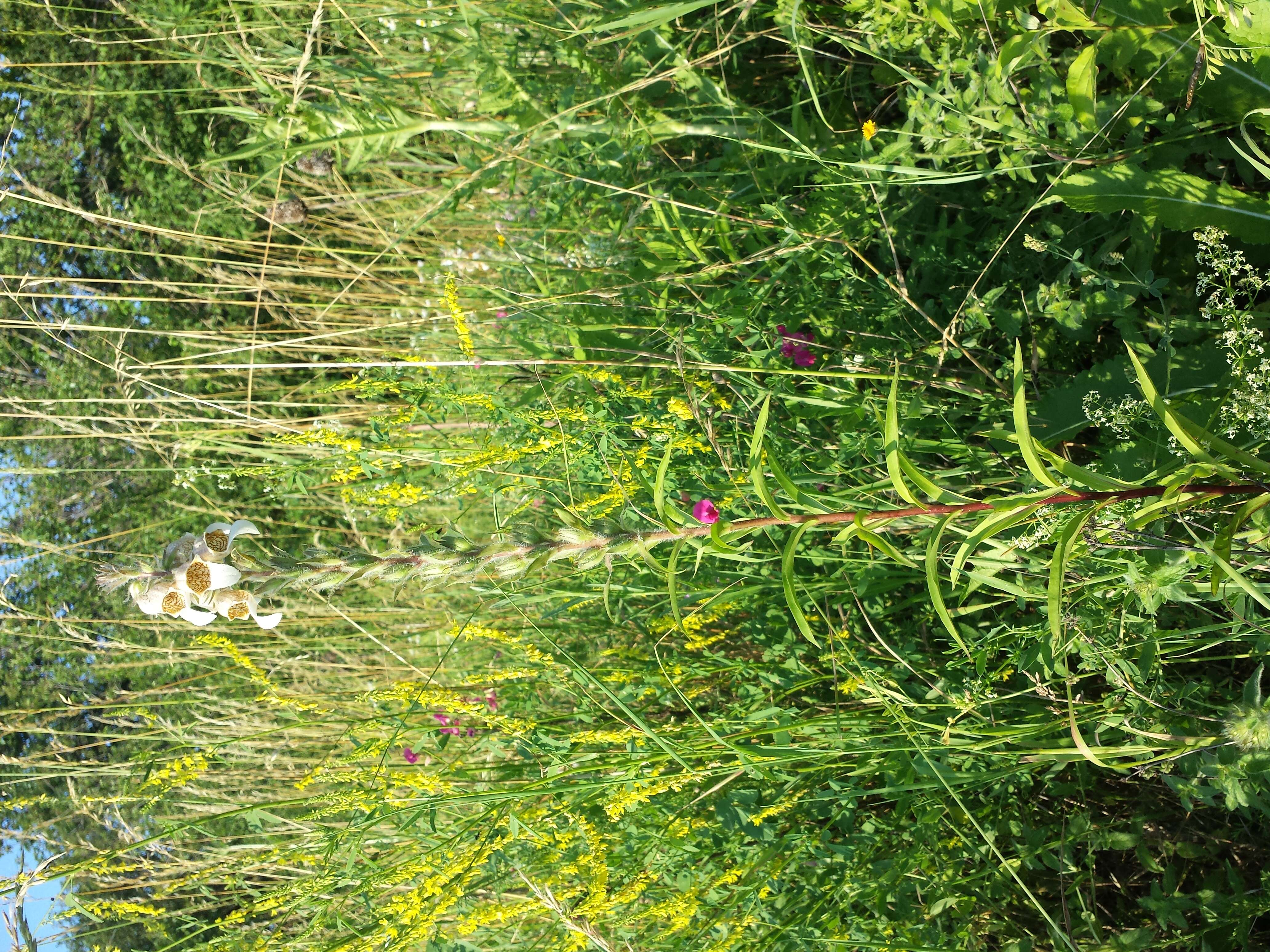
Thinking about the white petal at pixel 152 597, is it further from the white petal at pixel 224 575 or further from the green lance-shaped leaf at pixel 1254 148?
the green lance-shaped leaf at pixel 1254 148

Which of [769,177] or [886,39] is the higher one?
[886,39]

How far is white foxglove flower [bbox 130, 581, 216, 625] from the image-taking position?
1.35 metres

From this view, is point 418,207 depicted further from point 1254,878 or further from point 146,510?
point 1254,878

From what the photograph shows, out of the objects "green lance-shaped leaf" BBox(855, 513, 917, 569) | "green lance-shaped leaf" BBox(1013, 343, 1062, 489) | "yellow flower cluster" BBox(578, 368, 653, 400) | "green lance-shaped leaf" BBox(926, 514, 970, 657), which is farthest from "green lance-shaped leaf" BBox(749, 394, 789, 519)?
"yellow flower cluster" BBox(578, 368, 653, 400)

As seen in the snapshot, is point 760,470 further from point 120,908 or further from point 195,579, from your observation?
point 120,908

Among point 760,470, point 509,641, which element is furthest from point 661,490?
point 509,641

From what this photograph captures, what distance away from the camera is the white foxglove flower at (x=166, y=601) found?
1346mm

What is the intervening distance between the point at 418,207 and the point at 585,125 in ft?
5.23

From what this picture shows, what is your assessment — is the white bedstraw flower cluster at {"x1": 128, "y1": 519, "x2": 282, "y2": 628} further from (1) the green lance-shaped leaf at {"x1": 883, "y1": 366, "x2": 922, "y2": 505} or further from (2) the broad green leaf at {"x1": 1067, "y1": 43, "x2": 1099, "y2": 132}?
(2) the broad green leaf at {"x1": 1067, "y1": 43, "x2": 1099, "y2": 132}

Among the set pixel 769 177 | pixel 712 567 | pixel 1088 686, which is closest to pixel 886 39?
pixel 769 177

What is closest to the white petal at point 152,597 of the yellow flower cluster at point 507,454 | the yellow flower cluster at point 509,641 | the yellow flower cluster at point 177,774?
the yellow flower cluster at point 509,641

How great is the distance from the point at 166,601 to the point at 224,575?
18 centimetres

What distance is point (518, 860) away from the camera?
6.51 feet

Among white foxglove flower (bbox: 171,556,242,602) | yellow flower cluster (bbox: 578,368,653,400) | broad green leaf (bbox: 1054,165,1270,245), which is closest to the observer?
white foxglove flower (bbox: 171,556,242,602)
